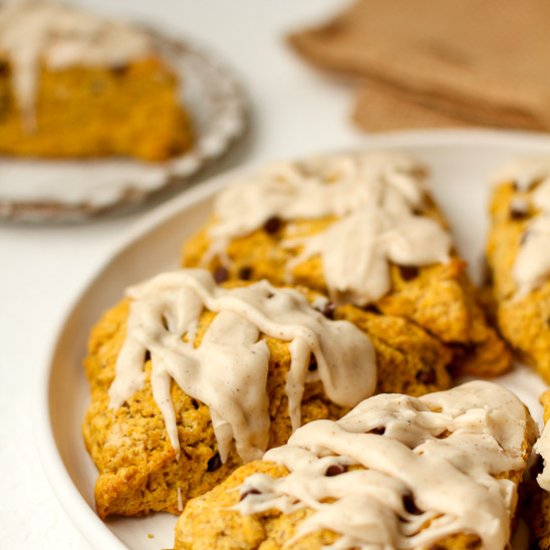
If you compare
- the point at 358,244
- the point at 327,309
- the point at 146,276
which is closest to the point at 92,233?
the point at 146,276

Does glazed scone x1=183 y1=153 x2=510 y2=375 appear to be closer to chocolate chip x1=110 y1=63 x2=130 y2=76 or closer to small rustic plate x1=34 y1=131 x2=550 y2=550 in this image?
small rustic plate x1=34 y1=131 x2=550 y2=550

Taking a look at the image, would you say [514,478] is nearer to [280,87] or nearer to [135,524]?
[135,524]

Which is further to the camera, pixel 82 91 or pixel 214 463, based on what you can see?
pixel 82 91

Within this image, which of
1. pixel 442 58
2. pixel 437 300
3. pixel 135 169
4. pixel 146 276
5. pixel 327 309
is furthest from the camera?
pixel 442 58

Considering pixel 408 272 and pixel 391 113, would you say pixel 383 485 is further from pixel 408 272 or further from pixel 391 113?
pixel 391 113

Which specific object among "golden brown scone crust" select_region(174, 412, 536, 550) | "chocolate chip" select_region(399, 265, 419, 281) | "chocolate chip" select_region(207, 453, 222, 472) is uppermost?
"chocolate chip" select_region(399, 265, 419, 281)

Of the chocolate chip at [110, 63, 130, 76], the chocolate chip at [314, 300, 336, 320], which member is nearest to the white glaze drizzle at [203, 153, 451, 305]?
the chocolate chip at [314, 300, 336, 320]

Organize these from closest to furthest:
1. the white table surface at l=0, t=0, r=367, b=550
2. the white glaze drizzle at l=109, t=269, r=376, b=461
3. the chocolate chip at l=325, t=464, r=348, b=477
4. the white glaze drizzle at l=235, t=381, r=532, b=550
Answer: the white glaze drizzle at l=235, t=381, r=532, b=550 < the chocolate chip at l=325, t=464, r=348, b=477 < the white glaze drizzle at l=109, t=269, r=376, b=461 < the white table surface at l=0, t=0, r=367, b=550
